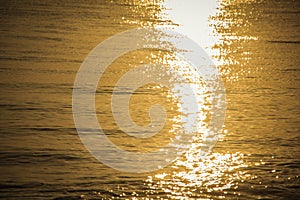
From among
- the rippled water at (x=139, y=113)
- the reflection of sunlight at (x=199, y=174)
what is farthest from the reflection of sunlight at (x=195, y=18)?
the reflection of sunlight at (x=199, y=174)

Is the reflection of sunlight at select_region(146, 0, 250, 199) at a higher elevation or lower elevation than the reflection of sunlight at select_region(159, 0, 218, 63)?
lower

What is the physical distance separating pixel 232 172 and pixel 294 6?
3.12 metres

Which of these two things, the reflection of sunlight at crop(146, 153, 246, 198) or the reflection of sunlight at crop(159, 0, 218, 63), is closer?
the reflection of sunlight at crop(146, 153, 246, 198)

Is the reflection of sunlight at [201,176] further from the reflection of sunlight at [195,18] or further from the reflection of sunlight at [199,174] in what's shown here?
the reflection of sunlight at [195,18]

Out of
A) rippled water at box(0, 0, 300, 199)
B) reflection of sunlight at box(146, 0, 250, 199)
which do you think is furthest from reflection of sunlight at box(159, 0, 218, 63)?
reflection of sunlight at box(146, 0, 250, 199)

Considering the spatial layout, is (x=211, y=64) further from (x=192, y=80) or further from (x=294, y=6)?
(x=294, y=6)

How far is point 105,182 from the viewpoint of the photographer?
1.21 m

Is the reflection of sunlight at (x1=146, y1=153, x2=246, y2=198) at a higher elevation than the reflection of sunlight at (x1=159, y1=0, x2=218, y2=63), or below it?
below

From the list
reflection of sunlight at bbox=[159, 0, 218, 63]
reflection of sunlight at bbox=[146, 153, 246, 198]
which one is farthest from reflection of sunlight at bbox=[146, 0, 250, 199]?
reflection of sunlight at bbox=[159, 0, 218, 63]

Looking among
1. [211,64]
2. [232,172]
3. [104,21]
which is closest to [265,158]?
[232,172]

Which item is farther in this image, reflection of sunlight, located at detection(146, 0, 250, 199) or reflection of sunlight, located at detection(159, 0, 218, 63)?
reflection of sunlight, located at detection(159, 0, 218, 63)

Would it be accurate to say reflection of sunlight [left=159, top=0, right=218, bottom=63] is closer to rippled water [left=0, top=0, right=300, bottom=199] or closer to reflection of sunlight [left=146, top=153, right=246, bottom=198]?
rippled water [left=0, top=0, right=300, bottom=199]

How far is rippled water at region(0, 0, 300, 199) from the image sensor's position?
1198mm

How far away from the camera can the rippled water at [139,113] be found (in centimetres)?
120
